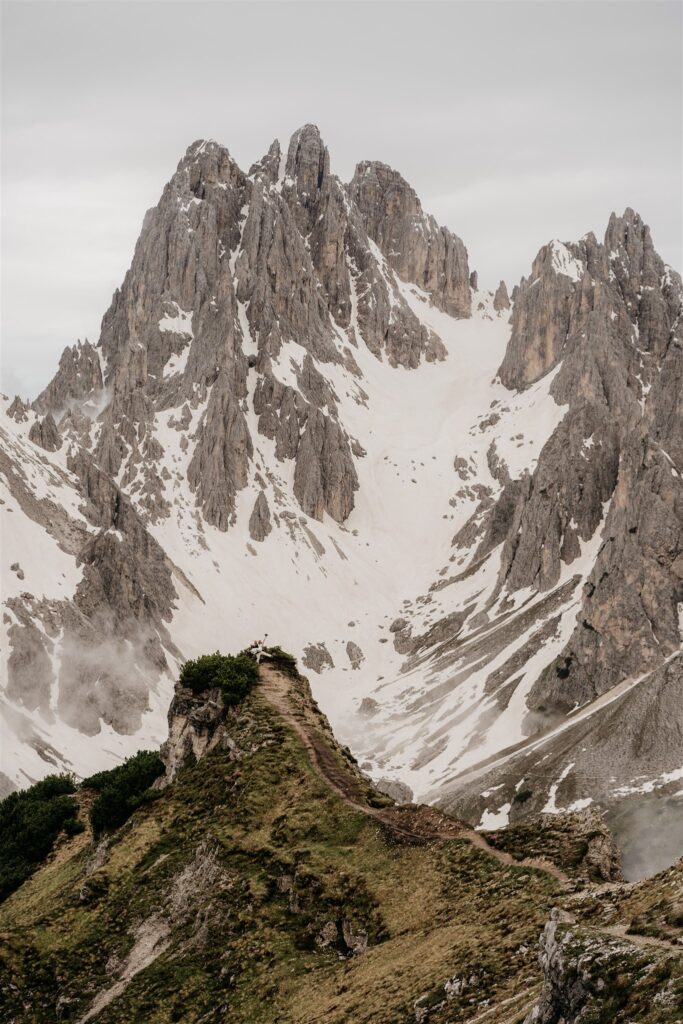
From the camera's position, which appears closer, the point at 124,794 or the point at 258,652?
the point at 124,794

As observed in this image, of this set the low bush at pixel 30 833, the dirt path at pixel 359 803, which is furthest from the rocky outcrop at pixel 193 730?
the low bush at pixel 30 833

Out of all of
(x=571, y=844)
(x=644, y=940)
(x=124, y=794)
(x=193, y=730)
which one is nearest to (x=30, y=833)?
(x=124, y=794)

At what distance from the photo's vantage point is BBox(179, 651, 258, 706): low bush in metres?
48.1

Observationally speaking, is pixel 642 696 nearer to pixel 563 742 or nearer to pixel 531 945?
pixel 563 742

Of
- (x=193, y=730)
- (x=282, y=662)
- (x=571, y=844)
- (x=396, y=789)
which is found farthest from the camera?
(x=396, y=789)

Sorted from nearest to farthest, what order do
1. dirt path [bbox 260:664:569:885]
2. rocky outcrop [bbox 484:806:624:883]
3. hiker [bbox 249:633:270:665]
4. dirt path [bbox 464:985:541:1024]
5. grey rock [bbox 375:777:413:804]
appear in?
1. dirt path [bbox 464:985:541:1024]
2. rocky outcrop [bbox 484:806:624:883]
3. dirt path [bbox 260:664:569:885]
4. hiker [bbox 249:633:270:665]
5. grey rock [bbox 375:777:413:804]

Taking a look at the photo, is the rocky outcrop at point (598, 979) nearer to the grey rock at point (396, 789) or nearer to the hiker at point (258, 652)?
the hiker at point (258, 652)

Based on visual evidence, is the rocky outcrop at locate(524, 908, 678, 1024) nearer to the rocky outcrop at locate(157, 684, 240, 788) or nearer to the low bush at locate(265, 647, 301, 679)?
the rocky outcrop at locate(157, 684, 240, 788)

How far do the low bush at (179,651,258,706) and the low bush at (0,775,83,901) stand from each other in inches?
436

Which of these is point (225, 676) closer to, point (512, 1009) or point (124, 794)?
point (124, 794)

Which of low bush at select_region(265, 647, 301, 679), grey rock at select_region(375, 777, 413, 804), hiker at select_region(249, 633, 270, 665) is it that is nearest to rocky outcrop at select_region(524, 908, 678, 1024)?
low bush at select_region(265, 647, 301, 679)

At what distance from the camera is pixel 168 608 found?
199125mm

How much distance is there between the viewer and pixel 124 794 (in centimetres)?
4900

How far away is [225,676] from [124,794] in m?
7.40
